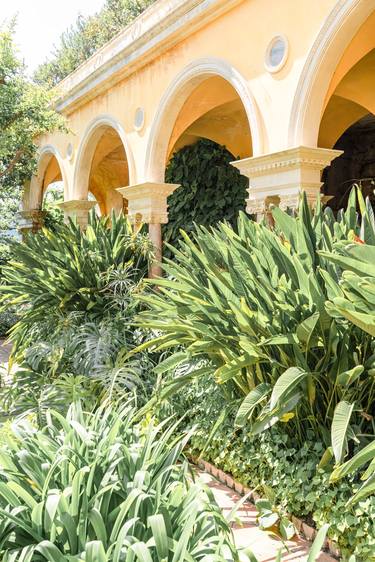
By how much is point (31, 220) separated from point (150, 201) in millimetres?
6983

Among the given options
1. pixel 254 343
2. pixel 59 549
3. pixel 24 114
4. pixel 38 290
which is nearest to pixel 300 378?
pixel 254 343

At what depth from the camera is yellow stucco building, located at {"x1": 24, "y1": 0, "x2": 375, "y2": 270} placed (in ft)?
19.1

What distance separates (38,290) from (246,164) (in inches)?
110

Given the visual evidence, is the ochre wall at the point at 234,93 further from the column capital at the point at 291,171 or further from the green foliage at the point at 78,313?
the green foliage at the point at 78,313

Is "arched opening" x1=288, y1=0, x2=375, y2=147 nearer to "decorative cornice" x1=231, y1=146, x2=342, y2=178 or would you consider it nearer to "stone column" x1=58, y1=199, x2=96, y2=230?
"decorative cornice" x1=231, y1=146, x2=342, y2=178

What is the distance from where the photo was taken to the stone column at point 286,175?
5.86 metres

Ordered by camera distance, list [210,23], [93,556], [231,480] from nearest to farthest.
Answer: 1. [93,556]
2. [231,480]
3. [210,23]

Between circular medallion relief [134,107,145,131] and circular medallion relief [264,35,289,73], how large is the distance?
113 inches

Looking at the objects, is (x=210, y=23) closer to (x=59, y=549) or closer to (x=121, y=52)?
(x=121, y=52)

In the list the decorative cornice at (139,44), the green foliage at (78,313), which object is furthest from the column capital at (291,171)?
the decorative cornice at (139,44)

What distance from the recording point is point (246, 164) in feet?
21.0

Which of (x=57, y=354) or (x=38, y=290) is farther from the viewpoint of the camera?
(x=38, y=290)

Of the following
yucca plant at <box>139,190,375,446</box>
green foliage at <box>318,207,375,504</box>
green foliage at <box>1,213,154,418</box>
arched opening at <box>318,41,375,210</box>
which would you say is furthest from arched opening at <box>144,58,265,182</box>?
green foliage at <box>318,207,375,504</box>

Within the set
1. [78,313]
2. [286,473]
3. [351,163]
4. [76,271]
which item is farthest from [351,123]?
[286,473]
